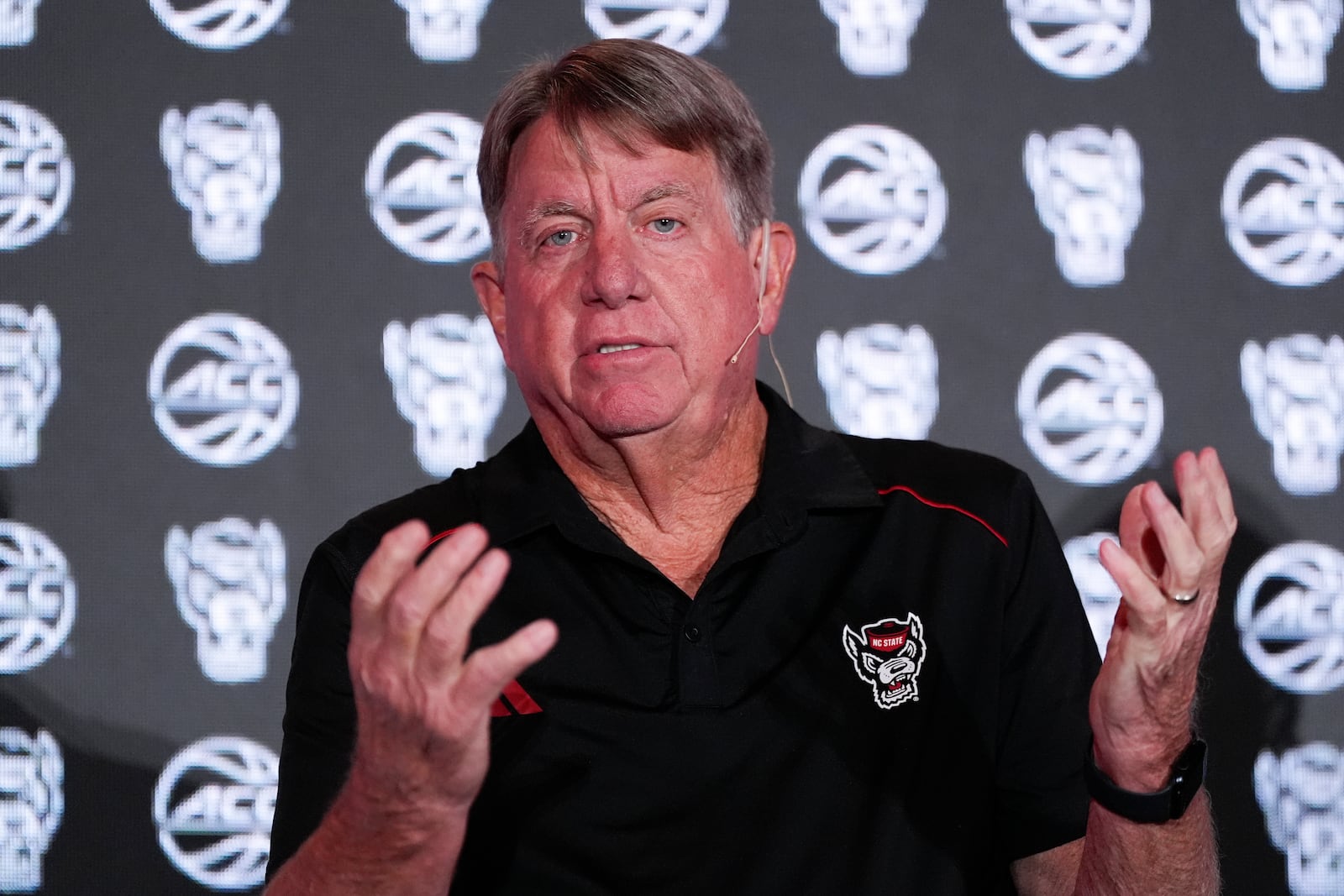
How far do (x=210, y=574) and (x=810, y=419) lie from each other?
103cm

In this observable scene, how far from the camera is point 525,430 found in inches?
62.3

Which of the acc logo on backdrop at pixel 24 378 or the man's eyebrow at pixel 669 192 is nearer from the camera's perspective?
the man's eyebrow at pixel 669 192

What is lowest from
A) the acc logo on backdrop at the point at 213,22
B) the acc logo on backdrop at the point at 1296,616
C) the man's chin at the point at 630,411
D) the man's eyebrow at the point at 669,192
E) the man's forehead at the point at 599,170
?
the acc logo on backdrop at the point at 1296,616

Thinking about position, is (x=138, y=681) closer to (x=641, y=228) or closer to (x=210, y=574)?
(x=210, y=574)

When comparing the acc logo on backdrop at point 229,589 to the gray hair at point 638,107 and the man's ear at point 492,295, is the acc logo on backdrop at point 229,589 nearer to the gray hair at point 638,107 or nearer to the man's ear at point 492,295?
the man's ear at point 492,295

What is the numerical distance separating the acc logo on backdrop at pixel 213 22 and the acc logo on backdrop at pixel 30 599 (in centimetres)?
89

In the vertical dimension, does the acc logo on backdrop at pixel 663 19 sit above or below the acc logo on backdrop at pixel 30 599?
above

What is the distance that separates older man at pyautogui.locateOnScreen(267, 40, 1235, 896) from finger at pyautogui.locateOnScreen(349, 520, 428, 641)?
0.32m

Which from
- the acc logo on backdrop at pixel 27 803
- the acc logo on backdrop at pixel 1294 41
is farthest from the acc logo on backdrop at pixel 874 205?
the acc logo on backdrop at pixel 27 803

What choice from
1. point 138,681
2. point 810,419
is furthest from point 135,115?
point 810,419

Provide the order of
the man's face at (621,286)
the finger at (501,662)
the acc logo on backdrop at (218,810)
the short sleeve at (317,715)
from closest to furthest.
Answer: the finger at (501,662)
the short sleeve at (317,715)
the man's face at (621,286)
the acc logo on backdrop at (218,810)

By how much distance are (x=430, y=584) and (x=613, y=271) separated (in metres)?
0.59

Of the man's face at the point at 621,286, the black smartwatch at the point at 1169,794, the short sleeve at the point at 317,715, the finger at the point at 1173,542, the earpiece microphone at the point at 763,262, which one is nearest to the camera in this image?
the finger at the point at 1173,542

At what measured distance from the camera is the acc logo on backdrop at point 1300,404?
7.15 feet
